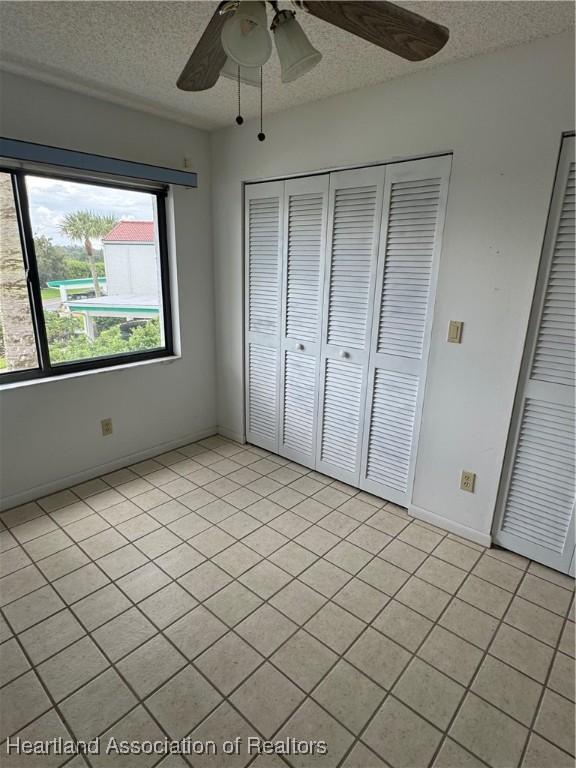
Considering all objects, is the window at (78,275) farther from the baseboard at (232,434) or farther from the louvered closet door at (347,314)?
the louvered closet door at (347,314)

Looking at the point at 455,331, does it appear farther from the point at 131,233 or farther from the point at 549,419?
the point at 131,233

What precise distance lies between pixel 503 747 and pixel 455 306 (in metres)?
1.72

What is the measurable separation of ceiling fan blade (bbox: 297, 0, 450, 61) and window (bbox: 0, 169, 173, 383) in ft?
6.32

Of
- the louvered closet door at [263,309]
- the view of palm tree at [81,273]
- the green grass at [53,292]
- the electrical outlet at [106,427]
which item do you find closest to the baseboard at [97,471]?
the electrical outlet at [106,427]

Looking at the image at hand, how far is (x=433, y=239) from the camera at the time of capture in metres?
2.12

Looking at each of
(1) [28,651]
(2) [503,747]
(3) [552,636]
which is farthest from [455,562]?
(1) [28,651]

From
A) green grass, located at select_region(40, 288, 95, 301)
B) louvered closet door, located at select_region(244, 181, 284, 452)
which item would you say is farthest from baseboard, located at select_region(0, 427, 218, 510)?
green grass, located at select_region(40, 288, 95, 301)

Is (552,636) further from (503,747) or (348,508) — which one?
(348,508)

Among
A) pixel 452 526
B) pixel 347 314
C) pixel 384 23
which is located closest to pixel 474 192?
pixel 347 314

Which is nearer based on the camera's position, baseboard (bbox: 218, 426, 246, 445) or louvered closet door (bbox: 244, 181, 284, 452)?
louvered closet door (bbox: 244, 181, 284, 452)

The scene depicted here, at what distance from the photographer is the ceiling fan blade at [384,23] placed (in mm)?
1019

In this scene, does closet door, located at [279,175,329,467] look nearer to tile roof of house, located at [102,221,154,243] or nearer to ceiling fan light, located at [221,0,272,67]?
tile roof of house, located at [102,221,154,243]

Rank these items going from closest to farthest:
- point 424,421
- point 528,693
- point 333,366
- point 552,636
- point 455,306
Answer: point 528,693 → point 552,636 → point 455,306 → point 424,421 → point 333,366

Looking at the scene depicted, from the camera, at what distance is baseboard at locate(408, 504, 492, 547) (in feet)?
7.28
